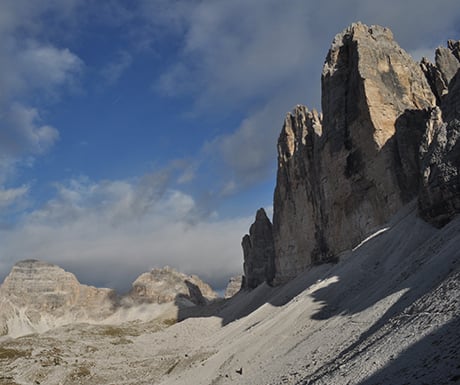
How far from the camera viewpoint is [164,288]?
16950 centimetres

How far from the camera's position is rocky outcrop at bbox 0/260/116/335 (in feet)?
522

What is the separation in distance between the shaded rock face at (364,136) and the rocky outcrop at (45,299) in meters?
121

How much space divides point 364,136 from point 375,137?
2.34 metres

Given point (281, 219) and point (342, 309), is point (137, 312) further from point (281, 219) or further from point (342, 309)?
point (342, 309)

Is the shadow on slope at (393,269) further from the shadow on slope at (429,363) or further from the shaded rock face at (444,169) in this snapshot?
the shadow on slope at (429,363)

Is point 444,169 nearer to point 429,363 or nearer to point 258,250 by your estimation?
point 429,363

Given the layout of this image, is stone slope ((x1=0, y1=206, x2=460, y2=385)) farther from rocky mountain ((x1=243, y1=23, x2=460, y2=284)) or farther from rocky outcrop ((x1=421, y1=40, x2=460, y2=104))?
rocky outcrop ((x1=421, y1=40, x2=460, y2=104))

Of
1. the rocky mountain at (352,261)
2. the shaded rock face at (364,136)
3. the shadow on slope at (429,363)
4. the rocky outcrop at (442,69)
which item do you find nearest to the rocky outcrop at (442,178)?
the rocky mountain at (352,261)

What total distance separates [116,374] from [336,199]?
35693 mm

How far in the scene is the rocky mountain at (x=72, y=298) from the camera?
526ft

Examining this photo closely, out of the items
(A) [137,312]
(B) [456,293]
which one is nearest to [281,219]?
(B) [456,293]

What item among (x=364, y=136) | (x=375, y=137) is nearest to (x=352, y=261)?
(x=375, y=137)

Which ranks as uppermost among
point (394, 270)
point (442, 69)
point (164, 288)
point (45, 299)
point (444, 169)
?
point (45, 299)

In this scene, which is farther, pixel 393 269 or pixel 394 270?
pixel 393 269
